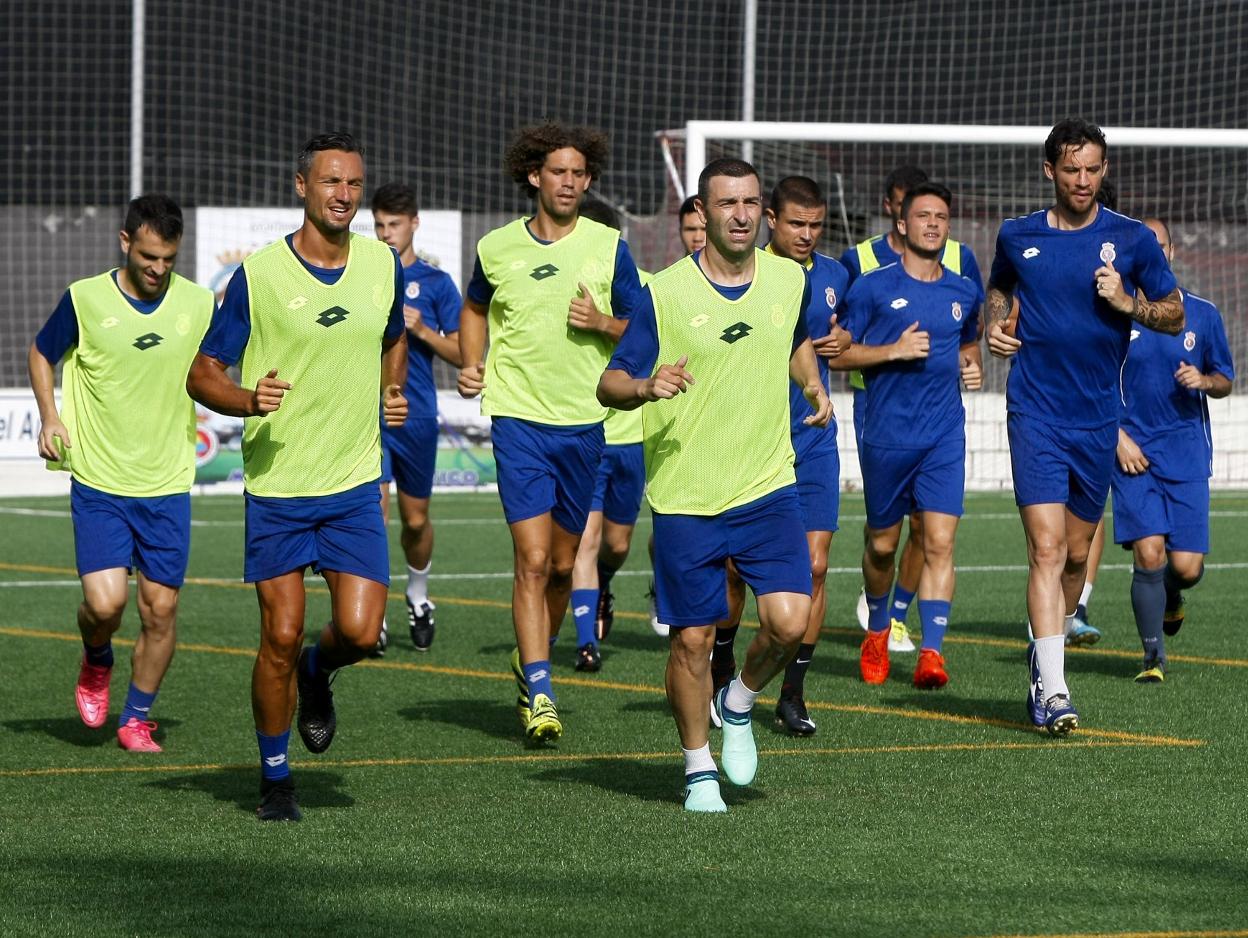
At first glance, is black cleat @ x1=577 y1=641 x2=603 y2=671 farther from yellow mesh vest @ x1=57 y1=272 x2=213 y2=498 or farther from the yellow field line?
yellow mesh vest @ x1=57 y1=272 x2=213 y2=498

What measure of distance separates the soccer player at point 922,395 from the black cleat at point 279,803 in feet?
12.9

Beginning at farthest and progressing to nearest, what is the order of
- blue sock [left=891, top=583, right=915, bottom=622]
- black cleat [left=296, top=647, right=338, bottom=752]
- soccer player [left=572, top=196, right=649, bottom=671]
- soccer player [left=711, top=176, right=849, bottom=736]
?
1. blue sock [left=891, top=583, right=915, bottom=622]
2. soccer player [left=572, top=196, right=649, bottom=671]
3. soccer player [left=711, top=176, right=849, bottom=736]
4. black cleat [left=296, top=647, right=338, bottom=752]

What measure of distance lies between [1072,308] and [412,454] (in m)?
4.66

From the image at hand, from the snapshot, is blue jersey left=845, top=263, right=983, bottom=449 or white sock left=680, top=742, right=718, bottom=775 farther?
blue jersey left=845, top=263, right=983, bottom=449

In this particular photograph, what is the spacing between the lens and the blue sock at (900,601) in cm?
1106

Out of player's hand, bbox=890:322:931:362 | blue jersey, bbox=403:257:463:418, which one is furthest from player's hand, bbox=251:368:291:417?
blue jersey, bbox=403:257:463:418

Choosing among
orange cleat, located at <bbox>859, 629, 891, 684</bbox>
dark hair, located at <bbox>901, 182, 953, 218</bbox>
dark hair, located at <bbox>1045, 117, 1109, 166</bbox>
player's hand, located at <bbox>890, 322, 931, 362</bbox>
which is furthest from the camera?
orange cleat, located at <bbox>859, 629, 891, 684</bbox>

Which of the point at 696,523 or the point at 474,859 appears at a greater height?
the point at 696,523

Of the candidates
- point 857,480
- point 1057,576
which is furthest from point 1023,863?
point 857,480

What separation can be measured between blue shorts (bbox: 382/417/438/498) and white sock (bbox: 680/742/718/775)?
17.2 feet

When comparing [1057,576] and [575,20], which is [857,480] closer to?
[575,20]

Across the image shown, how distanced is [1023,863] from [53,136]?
24.0 m

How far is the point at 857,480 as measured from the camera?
70.8 ft

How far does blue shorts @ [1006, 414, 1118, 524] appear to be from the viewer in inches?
335
